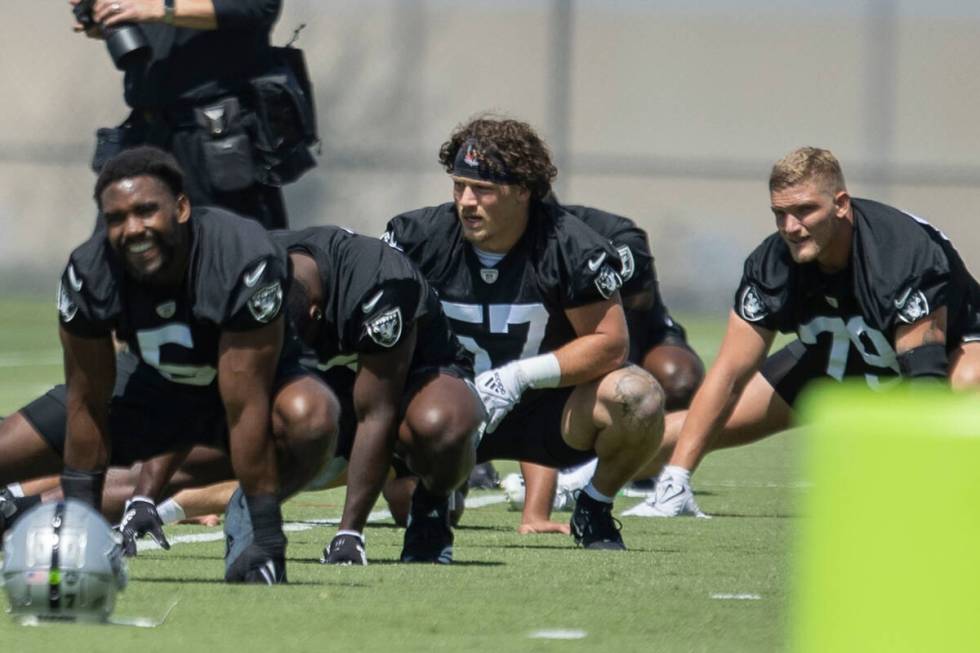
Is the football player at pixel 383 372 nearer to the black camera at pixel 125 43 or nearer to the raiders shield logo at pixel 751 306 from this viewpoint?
the raiders shield logo at pixel 751 306

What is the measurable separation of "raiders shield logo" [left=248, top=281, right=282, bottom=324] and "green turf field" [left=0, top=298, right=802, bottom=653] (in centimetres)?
63

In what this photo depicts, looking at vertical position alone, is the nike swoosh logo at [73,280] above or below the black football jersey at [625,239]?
above

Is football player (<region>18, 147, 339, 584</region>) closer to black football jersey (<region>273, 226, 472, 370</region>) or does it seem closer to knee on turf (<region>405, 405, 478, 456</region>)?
black football jersey (<region>273, 226, 472, 370</region>)

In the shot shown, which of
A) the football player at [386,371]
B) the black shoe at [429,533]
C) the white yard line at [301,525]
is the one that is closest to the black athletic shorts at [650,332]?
the white yard line at [301,525]

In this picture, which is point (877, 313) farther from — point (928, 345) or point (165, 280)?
point (165, 280)

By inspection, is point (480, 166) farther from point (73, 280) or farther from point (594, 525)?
point (73, 280)

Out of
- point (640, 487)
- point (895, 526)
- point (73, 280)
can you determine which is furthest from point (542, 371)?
point (895, 526)

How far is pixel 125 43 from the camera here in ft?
22.7

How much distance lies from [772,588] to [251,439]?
4.28ft

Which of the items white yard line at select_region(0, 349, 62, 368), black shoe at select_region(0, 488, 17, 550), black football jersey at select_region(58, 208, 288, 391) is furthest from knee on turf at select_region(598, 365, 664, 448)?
white yard line at select_region(0, 349, 62, 368)

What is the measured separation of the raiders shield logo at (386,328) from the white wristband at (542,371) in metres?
0.90

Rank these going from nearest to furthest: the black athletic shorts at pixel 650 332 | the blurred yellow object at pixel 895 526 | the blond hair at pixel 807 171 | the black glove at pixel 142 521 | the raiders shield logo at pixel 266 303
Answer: the blurred yellow object at pixel 895 526 → the raiders shield logo at pixel 266 303 → the black glove at pixel 142 521 → the blond hair at pixel 807 171 → the black athletic shorts at pixel 650 332

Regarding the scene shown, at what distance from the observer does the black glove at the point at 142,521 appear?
589 cm

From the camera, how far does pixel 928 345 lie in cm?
614
